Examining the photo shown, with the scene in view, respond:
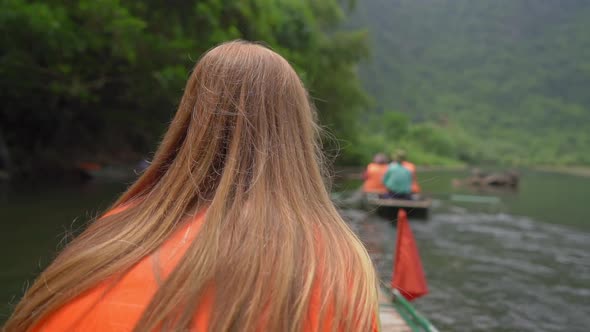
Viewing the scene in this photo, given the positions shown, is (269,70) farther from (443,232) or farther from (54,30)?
(54,30)

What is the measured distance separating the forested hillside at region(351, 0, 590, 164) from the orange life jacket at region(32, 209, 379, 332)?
5126 centimetres

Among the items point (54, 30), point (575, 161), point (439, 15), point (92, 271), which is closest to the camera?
point (92, 271)

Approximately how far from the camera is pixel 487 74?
95.4m

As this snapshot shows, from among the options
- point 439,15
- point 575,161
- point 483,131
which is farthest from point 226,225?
point 439,15

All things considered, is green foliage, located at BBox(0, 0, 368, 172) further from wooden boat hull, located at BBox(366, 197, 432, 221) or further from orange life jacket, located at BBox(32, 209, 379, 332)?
orange life jacket, located at BBox(32, 209, 379, 332)

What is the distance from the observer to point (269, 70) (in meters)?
1.13

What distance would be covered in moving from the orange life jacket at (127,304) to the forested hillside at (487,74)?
51.3 metres

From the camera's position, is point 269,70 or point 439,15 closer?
point 269,70

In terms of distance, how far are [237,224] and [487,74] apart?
10269 centimetres

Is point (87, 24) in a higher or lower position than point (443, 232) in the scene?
higher

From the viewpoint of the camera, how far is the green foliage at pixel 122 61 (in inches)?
445

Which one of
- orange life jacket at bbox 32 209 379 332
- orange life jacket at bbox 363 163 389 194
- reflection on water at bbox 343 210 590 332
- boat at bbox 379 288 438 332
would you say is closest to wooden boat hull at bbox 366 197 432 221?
reflection on water at bbox 343 210 590 332

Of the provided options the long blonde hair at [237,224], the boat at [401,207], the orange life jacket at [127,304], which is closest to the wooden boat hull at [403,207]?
the boat at [401,207]

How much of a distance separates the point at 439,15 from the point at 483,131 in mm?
53734
